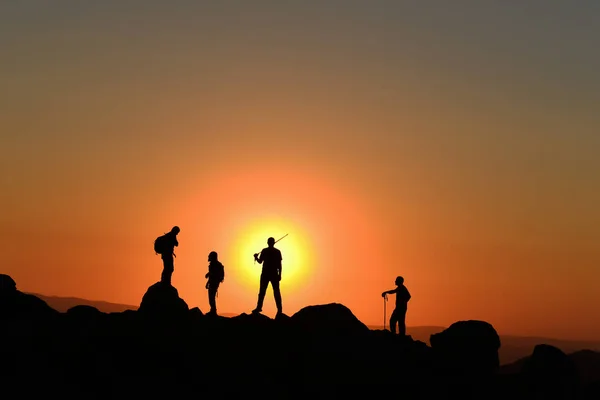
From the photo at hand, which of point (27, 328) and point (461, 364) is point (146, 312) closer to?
point (27, 328)

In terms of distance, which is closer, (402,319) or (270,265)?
(270,265)

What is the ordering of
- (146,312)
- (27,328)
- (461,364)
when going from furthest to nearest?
(461,364)
(146,312)
(27,328)

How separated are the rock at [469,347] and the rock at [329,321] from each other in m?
4.44

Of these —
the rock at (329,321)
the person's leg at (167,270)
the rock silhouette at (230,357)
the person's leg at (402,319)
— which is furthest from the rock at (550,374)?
the person's leg at (167,270)

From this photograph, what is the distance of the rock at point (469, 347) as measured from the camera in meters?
39.0

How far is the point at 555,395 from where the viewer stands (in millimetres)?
39469

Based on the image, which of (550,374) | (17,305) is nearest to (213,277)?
(17,305)

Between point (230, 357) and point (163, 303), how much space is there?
12.5 ft

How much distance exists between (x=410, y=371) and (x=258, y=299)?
7.13m

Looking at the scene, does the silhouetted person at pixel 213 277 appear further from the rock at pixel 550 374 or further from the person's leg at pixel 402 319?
the rock at pixel 550 374

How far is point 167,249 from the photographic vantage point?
3584 cm

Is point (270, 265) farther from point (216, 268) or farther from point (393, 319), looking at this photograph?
point (393, 319)

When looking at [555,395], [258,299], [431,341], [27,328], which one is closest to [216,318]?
[258,299]

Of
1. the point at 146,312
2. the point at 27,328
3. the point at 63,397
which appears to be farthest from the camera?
the point at 146,312
